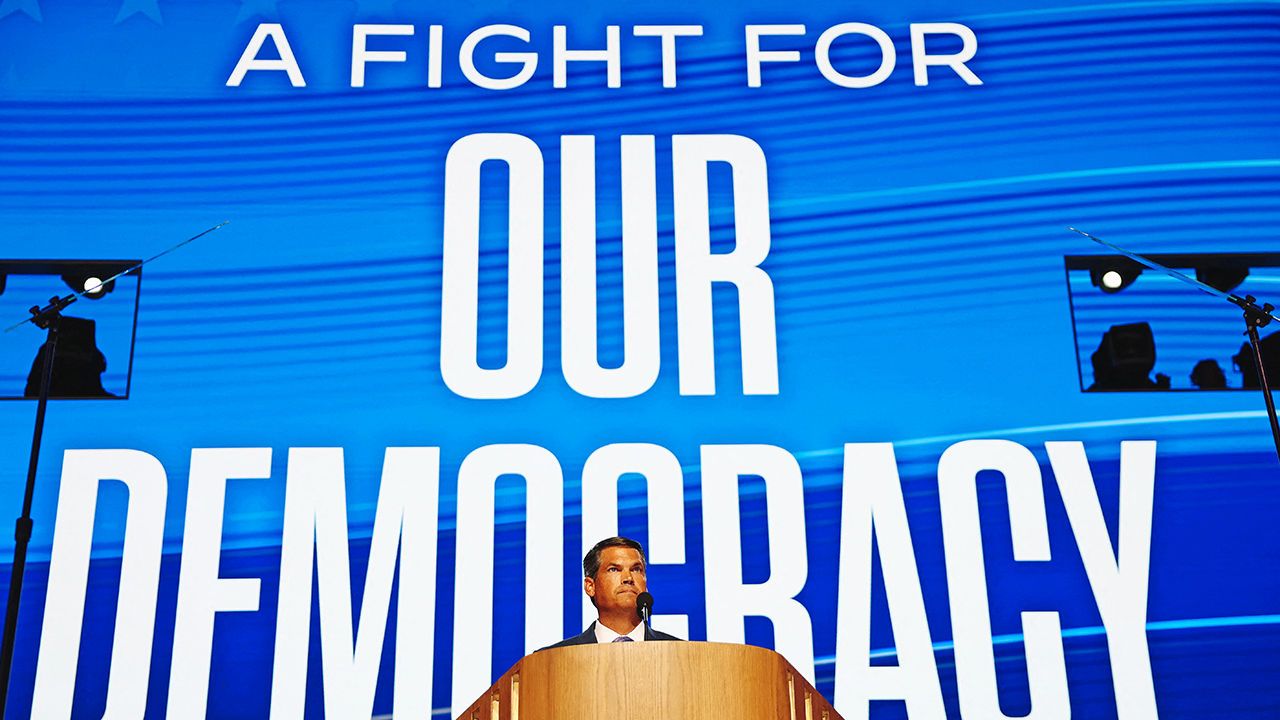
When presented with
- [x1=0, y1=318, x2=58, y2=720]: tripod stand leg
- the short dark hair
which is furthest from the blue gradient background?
the short dark hair

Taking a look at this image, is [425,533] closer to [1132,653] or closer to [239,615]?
[239,615]

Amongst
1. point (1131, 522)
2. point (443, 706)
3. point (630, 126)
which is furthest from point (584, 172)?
point (1131, 522)

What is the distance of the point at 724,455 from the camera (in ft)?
15.1

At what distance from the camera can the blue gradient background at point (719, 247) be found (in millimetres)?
4461

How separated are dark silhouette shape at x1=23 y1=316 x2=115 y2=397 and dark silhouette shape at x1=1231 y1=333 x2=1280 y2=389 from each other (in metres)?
3.99

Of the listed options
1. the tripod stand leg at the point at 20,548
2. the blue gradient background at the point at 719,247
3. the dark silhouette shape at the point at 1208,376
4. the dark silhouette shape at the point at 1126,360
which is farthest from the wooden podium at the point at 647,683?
the dark silhouette shape at the point at 1208,376

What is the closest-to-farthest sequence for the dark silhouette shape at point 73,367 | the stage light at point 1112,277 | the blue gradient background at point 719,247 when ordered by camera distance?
the blue gradient background at point 719,247, the dark silhouette shape at point 73,367, the stage light at point 1112,277

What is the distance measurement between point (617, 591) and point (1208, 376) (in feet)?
7.78

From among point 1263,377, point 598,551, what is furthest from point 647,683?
point 1263,377

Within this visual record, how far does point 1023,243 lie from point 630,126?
5.02 ft

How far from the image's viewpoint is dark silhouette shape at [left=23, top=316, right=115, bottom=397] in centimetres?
464

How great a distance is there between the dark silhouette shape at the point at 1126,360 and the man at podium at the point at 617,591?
6.24 ft

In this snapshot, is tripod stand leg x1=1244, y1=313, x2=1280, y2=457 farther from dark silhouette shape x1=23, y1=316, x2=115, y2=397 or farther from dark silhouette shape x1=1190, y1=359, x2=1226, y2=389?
Result: dark silhouette shape x1=23, y1=316, x2=115, y2=397

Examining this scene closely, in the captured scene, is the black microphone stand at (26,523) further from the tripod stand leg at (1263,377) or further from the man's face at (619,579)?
the tripod stand leg at (1263,377)
